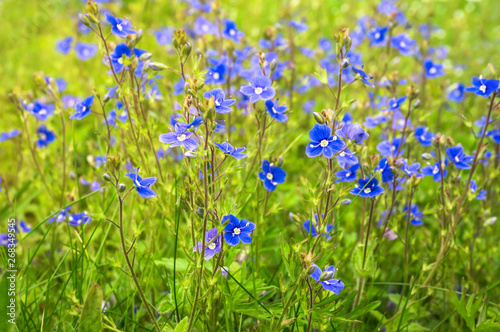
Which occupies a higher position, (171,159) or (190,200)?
(171,159)

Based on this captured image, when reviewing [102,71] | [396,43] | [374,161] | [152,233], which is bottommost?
[152,233]

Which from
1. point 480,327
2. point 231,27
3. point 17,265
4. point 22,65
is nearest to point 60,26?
point 22,65

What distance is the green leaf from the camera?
2006mm

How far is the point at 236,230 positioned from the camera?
1.99 metres

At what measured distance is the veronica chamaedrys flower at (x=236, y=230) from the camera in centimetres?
196

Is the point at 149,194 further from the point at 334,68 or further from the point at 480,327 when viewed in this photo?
the point at 334,68

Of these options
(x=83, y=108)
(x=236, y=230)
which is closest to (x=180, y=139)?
(x=236, y=230)

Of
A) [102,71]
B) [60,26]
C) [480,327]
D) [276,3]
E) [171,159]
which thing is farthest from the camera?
[276,3]

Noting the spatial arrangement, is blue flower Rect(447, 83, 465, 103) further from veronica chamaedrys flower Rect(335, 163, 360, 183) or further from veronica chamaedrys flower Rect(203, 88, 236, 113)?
veronica chamaedrys flower Rect(203, 88, 236, 113)

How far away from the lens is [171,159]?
363 centimetres

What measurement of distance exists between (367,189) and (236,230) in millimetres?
770

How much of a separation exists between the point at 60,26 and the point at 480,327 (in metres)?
7.82

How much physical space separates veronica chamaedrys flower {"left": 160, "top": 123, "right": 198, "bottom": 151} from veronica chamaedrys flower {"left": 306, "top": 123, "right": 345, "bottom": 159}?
1.73ft

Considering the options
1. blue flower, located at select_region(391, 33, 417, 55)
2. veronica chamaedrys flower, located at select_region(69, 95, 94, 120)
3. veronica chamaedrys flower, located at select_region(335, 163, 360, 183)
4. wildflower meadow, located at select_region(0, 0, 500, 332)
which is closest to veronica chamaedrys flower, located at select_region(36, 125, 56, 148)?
wildflower meadow, located at select_region(0, 0, 500, 332)
